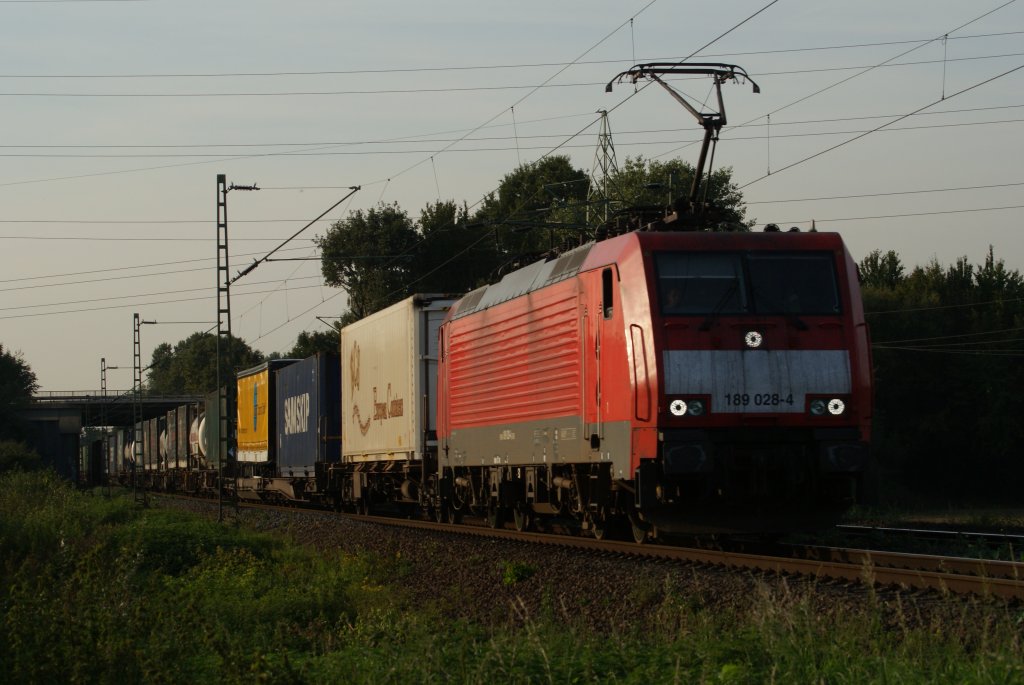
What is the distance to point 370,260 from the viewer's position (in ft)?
241

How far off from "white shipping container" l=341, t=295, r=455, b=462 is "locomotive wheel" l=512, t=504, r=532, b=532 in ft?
13.3

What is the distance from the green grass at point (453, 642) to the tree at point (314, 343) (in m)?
69.3

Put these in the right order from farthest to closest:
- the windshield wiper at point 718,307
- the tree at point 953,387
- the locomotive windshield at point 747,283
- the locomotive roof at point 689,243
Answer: the tree at point 953,387 → the locomotive roof at point 689,243 → the locomotive windshield at point 747,283 → the windshield wiper at point 718,307

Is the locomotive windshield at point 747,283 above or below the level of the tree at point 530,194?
below

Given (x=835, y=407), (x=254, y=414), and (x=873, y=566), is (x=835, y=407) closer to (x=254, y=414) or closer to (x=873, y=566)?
(x=873, y=566)

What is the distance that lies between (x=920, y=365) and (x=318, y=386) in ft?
104

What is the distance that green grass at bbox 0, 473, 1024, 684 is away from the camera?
7.76 meters

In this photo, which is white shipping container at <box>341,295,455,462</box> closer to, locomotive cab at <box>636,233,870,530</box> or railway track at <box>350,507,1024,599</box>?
railway track at <box>350,507,1024,599</box>

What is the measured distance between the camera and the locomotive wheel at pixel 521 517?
20547 millimetres

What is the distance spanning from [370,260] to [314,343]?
12.8 metres

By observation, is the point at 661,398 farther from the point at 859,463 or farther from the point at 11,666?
the point at 11,666

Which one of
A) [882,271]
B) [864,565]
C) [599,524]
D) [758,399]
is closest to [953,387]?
[882,271]

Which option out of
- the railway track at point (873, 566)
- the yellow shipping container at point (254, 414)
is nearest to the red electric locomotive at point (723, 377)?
the railway track at point (873, 566)

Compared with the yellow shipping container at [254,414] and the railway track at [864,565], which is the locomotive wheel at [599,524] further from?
the yellow shipping container at [254,414]
